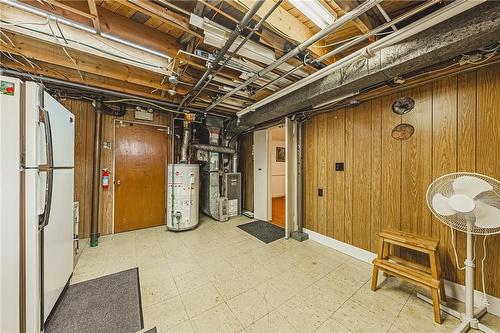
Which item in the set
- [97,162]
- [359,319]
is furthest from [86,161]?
[359,319]

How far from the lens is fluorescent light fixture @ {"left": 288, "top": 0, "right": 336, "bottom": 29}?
1.37 meters

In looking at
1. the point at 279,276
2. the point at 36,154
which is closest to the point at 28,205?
the point at 36,154

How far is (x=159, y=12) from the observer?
1512 mm

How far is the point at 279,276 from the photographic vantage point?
7.55 ft

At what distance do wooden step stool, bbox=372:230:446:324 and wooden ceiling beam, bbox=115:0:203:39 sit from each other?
9.70 feet

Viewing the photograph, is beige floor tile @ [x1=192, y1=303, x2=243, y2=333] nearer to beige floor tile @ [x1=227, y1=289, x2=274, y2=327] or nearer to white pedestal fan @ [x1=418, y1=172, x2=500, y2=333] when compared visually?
beige floor tile @ [x1=227, y1=289, x2=274, y2=327]

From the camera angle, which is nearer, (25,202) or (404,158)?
(25,202)

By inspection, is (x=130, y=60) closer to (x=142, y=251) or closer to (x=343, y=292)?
(x=142, y=251)

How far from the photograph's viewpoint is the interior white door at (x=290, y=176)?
3.51m

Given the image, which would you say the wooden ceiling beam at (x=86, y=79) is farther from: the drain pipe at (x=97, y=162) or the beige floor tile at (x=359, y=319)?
the beige floor tile at (x=359, y=319)

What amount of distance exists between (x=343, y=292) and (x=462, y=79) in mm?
2594

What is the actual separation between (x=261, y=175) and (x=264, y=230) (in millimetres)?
1370

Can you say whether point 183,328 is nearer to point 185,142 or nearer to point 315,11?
point 315,11

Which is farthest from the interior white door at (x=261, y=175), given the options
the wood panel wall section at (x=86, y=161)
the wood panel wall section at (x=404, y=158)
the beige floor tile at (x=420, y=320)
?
the wood panel wall section at (x=86, y=161)
